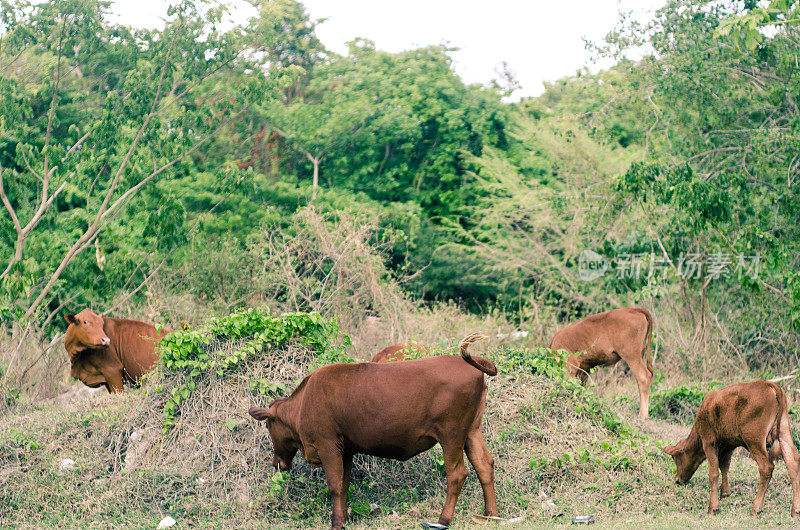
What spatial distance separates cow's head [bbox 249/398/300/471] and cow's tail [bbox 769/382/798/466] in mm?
4491

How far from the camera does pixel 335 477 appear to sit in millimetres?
7480

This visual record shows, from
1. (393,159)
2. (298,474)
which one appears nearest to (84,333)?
(298,474)

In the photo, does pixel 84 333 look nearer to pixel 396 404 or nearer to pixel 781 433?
pixel 396 404

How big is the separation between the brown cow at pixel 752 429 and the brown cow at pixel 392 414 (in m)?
2.27

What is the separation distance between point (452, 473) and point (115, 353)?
586 cm

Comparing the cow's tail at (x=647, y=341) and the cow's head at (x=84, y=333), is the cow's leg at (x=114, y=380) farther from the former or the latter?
the cow's tail at (x=647, y=341)

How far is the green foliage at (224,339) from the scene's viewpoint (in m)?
8.97

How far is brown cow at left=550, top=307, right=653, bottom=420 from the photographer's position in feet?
43.5

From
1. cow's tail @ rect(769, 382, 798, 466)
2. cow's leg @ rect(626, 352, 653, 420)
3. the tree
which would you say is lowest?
cow's leg @ rect(626, 352, 653, 420)

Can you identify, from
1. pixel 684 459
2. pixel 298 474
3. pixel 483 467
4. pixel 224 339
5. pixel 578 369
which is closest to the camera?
pixel 483 467

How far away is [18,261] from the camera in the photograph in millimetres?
13406

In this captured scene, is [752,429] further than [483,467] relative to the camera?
Yes

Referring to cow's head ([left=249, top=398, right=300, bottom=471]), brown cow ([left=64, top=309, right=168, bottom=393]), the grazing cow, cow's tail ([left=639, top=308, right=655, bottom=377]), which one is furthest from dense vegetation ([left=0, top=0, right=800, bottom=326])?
cow's head ([left=249, top=398, right=300, bottom=471])

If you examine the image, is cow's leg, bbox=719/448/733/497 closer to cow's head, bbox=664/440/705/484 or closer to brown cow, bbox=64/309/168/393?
cow's head, bbox=664/440/705/484
